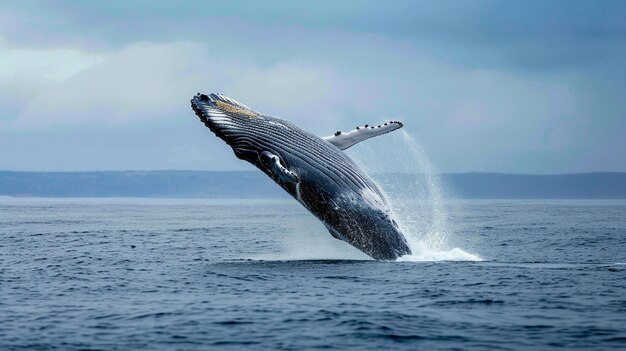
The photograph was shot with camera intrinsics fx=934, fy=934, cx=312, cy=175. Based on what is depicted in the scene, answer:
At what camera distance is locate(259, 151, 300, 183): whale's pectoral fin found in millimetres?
16797

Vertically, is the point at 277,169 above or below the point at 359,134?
below

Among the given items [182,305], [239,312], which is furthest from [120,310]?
[239,312]

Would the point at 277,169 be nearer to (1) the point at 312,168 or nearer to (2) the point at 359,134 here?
(1) the point at 312,168

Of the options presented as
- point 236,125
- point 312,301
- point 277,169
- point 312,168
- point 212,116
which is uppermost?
point 212,116

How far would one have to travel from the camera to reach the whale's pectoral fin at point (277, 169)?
16.8 m

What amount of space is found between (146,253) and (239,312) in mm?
11757

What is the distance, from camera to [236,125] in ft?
59.1

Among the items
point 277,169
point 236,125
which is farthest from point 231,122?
point 277,169

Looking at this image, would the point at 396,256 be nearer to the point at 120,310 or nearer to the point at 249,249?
the point at 120,310

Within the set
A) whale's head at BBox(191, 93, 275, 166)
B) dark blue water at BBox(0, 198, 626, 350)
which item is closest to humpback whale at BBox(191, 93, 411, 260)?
whale's head at BBox(191, 93, 275, 166)

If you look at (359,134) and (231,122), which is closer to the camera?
(231,122)

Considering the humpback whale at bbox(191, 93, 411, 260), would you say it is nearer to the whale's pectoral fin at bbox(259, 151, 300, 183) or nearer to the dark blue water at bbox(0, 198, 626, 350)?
the whale's pectoral fin at bbox(259, 151, 300, 183)

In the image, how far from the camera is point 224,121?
1798 centimetres

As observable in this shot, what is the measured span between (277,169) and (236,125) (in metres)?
1.70
